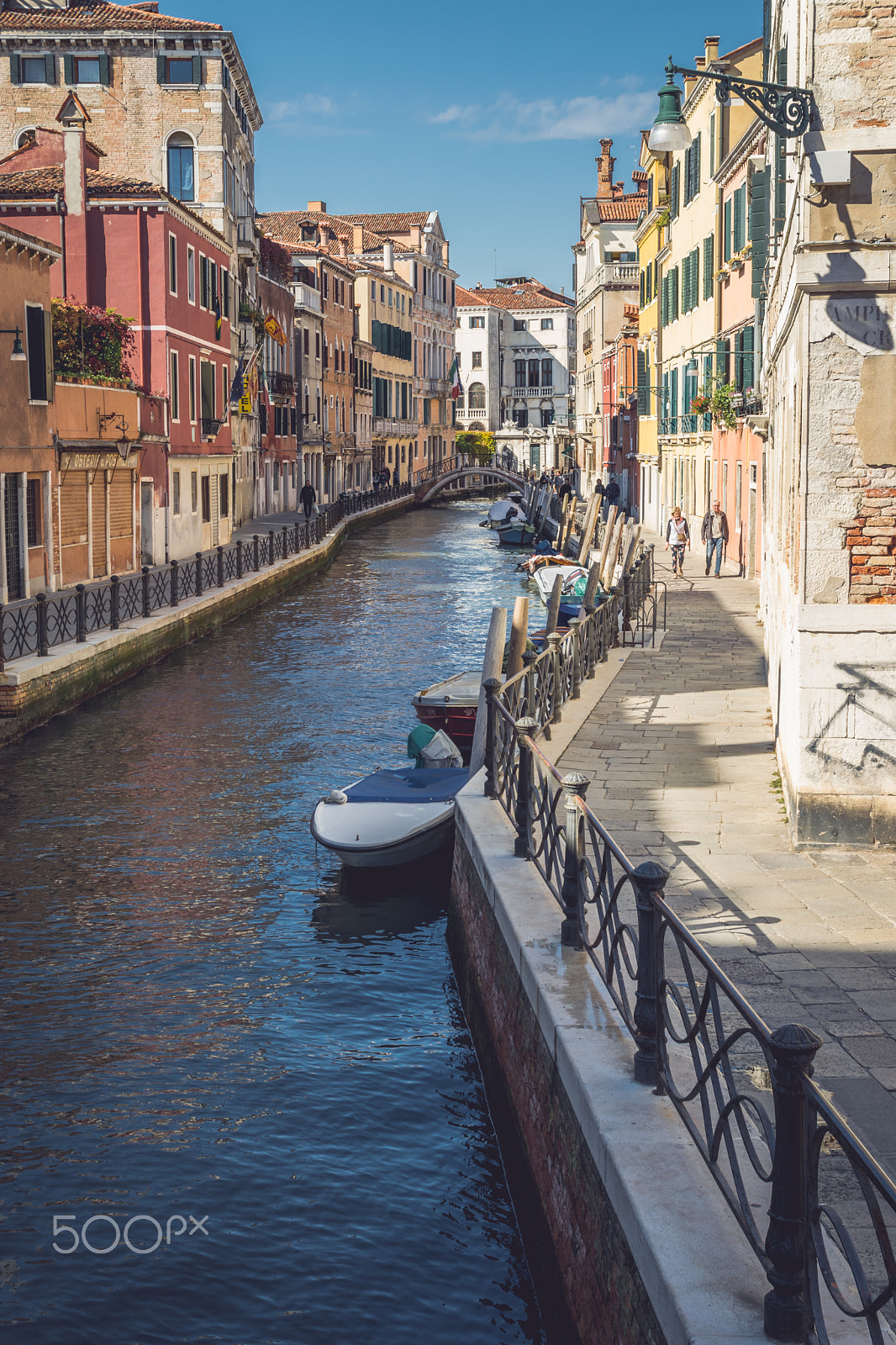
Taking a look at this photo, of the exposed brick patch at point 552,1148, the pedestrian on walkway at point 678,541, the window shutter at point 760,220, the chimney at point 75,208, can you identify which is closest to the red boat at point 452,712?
the window shutter at point 760,220

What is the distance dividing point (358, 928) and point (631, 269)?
54.4 m

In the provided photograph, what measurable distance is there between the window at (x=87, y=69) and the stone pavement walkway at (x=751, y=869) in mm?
28557

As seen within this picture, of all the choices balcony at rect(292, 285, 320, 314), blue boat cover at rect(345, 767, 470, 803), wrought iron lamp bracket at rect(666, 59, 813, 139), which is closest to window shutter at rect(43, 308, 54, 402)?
blue boat cover at rect(345, 767, 470, 803)

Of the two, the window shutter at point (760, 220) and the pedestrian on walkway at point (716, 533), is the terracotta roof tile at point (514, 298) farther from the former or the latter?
the window shutter at point (760, 220)

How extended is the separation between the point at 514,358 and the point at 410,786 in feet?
303

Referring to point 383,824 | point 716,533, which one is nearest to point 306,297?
point 716,533

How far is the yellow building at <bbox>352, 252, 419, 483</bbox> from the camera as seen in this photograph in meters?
68.8

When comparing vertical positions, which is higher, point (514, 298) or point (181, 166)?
point (514, 298)

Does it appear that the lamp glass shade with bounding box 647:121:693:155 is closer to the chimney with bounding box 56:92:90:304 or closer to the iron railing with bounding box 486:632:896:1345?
the iron railing with bounding box 486:632:896:1345

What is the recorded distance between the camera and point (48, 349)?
74.0 ft

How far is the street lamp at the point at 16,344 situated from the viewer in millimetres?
20828

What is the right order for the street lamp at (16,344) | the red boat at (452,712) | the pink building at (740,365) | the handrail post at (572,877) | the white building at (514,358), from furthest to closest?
the white building at (514,358) < the pink building at (740,365) < the street lamp at (16,344) < the red boat at (452,712) < the handrail post at (572,877)

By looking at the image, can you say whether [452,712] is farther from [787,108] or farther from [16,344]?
[16,344]

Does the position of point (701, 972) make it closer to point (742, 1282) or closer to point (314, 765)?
point (742, 1282)
